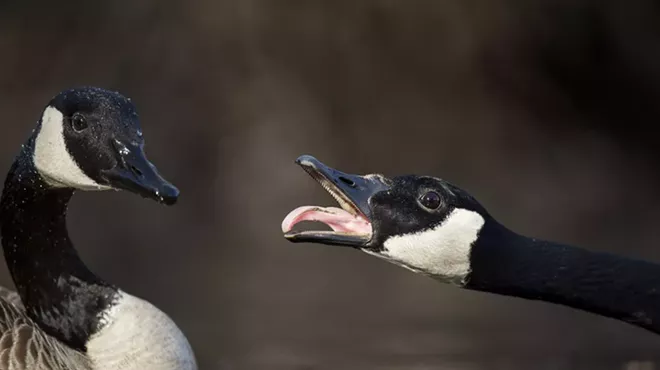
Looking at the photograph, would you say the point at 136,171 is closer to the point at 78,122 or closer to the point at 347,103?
the point at 78,122

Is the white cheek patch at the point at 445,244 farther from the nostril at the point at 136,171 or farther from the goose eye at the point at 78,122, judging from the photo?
the goose eye at the point at 78,122

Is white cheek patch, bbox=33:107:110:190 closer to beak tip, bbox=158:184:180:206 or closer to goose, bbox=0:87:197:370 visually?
goose, bbox=0:87:197:370

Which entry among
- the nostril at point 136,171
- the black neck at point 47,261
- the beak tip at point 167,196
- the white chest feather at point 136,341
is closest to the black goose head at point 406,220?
the beak tip at point 167,196

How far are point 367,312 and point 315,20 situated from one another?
469 cm

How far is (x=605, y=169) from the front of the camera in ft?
41.0

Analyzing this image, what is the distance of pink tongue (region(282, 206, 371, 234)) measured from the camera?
506cm

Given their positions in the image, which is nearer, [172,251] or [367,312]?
[367,312]

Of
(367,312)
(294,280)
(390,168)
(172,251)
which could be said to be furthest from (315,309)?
(390,168)

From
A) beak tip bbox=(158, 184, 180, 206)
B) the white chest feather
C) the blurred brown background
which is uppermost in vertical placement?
the blurred brown background

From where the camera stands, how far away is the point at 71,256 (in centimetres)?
555

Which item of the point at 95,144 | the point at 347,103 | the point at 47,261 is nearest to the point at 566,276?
the point at 95,144

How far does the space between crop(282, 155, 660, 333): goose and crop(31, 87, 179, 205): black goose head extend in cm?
64

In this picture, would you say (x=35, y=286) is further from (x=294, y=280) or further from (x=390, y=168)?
(x=390, y=168)

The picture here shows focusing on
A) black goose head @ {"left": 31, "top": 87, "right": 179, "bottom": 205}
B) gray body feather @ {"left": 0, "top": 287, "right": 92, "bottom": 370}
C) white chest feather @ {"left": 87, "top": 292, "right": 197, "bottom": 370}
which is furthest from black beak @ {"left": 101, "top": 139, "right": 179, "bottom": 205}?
gray body feather @ {"left": 0, "top": 287, "right": 92, "bottom": 370}
